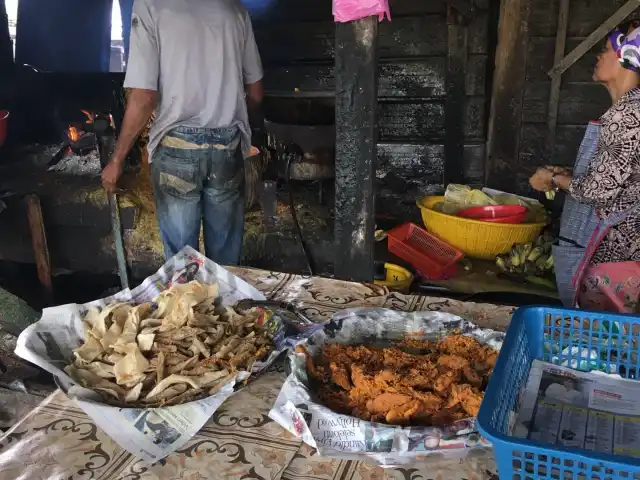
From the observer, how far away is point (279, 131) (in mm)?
3988

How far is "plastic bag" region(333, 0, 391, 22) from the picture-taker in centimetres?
234

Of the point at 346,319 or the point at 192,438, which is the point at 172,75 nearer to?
the point at 346,319

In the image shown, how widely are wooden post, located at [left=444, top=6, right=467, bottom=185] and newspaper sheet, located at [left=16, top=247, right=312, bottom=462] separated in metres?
3.27

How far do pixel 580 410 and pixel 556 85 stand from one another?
146 inches

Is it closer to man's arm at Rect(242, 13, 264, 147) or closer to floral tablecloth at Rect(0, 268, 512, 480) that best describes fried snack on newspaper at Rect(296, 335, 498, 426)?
floral tablecloth at Rect(0, 268, 512, 480)

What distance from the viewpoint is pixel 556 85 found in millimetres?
4336

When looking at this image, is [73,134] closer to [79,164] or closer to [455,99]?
[79,164]

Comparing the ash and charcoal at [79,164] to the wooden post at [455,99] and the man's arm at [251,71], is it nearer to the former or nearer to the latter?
the man's arm at [251,71]

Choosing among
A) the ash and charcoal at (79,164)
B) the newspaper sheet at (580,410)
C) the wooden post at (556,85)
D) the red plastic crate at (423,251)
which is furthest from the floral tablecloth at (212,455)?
the wooden post at (556,85)

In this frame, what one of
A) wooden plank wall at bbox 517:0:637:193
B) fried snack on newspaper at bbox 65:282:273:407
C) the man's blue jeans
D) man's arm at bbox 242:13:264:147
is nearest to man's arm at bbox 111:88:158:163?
the man's blue jeans

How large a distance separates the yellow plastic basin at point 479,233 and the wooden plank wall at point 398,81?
1374 mm

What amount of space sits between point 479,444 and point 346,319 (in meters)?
0.54

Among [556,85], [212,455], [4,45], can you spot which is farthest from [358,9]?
[4,45]

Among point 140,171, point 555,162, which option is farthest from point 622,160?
point 140,171
